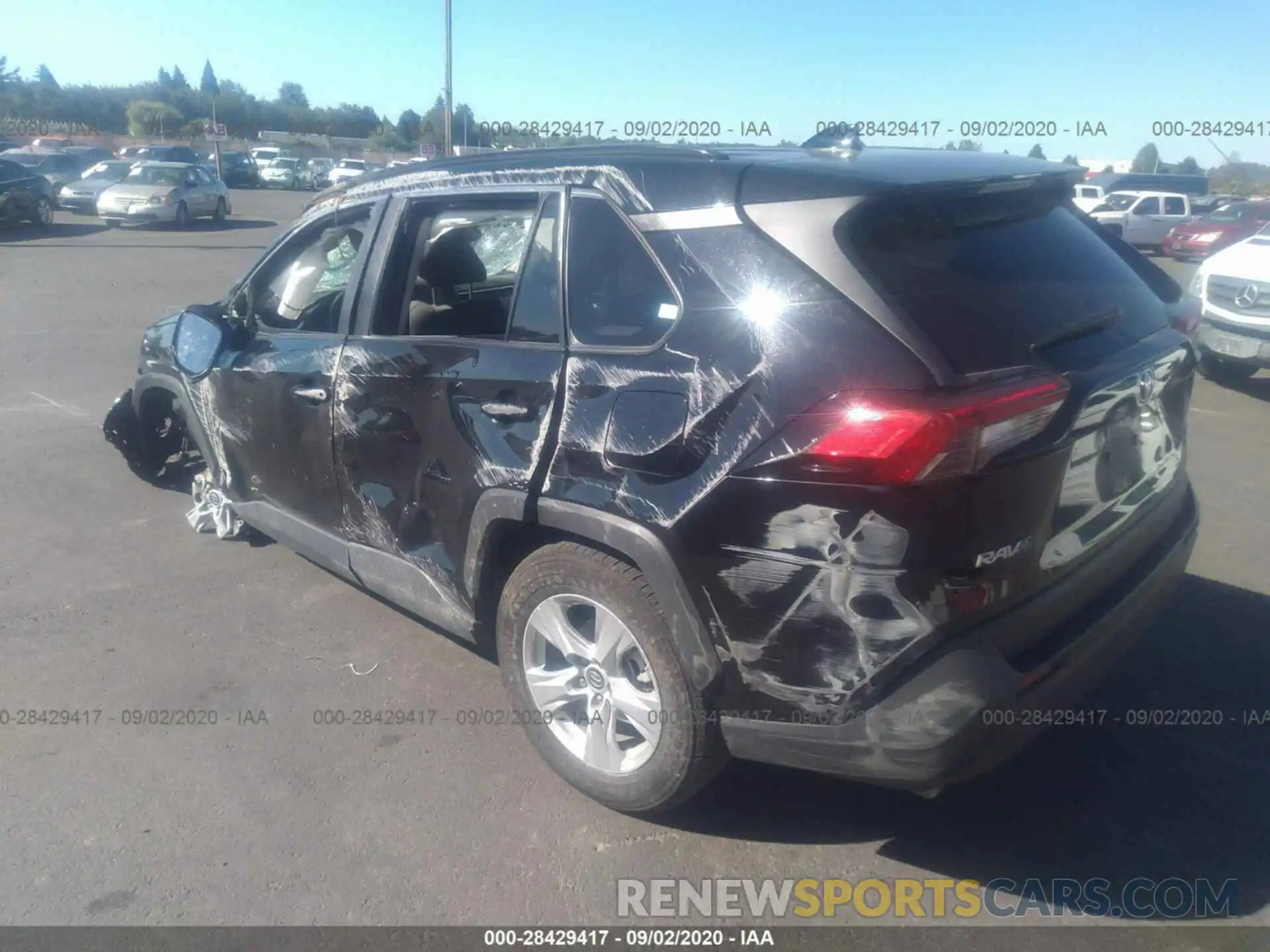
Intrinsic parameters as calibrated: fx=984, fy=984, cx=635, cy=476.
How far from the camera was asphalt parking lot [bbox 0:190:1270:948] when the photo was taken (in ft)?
9.31

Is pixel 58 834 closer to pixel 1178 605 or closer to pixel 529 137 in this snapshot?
pixel 1178 605

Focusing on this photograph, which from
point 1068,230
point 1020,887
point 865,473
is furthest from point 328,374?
point 1020,887

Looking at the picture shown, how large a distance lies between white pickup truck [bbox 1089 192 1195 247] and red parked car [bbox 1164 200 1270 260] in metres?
1.92

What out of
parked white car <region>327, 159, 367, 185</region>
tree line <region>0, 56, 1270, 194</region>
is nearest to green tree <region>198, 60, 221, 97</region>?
tree line <region>0, 56, 1270, 194</region>

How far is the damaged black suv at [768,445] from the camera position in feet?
7.88

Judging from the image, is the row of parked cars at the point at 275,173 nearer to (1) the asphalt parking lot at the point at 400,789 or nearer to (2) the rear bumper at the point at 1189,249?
(2) the rear bumper at the point at 1189,249

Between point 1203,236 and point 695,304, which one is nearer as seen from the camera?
point 695,304

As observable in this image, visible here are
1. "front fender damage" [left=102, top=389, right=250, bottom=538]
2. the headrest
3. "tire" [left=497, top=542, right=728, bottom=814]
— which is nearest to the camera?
"tire" [left=497, top=542, right=728, bottom=814]

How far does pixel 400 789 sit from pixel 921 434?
2080mm

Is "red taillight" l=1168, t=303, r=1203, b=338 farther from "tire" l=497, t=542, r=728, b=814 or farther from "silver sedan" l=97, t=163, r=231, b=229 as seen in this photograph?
"silver sedan" l=97, t=163, r=231, b=229

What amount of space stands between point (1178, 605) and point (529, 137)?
9735 mm

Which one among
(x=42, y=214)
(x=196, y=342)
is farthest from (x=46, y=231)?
(x=196, y=342)

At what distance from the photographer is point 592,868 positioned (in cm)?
290

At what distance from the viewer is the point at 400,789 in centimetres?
327
